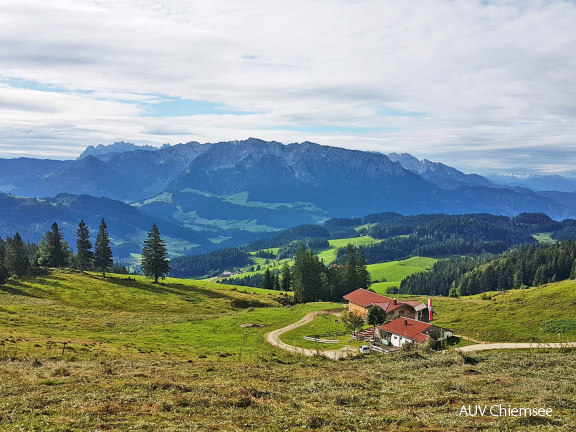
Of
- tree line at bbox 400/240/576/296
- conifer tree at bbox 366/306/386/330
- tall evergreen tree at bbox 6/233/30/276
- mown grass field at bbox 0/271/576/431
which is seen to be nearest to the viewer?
mown grass field at bbox 0/271/576/431

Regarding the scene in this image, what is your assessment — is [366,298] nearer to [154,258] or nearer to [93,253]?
[154,258]

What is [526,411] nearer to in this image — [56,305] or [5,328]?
[5,328]

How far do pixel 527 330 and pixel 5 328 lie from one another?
80.8 metres

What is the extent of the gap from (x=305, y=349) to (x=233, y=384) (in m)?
34.7

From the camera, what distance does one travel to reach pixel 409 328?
65500 millimetres

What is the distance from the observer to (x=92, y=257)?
388 ft

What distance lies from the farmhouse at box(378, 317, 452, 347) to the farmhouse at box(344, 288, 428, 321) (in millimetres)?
18110

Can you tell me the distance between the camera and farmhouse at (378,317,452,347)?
61781mm

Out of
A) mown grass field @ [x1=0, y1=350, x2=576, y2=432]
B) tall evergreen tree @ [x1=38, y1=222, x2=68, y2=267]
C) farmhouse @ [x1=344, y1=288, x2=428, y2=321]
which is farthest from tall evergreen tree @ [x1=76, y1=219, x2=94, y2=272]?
mown grass field @ [x1=0, y1=350, x2=576, y2=432]

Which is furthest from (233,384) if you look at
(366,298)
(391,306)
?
(366,298)

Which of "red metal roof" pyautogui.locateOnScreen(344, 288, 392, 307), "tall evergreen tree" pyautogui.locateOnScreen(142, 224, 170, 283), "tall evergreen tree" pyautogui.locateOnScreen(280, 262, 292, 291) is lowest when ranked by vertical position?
"tall evergreen tree" pyautogui.locateOnScreen(280, 262, 292, 291)

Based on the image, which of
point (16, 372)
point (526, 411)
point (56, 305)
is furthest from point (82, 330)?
point (526, 411)

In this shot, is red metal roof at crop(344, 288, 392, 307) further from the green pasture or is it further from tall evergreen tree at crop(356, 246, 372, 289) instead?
tall evergreen tree at crop(356, 246, 372, 289)

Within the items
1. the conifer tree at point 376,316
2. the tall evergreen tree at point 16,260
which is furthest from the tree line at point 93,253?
the conifer tree at point 376,316
